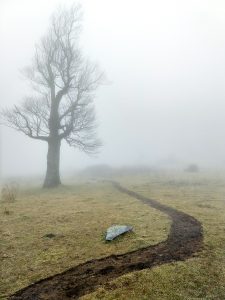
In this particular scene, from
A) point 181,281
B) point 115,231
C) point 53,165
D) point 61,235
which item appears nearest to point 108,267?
point 181,281

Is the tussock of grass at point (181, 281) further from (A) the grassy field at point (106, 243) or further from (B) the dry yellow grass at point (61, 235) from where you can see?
(B) the dry yellow grass at point (61, 235)

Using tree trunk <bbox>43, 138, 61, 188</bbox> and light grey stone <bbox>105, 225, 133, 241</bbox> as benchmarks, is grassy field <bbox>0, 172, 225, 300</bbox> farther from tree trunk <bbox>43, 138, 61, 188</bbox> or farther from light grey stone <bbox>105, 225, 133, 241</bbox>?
tree trunk <bbox>43, 138, 61, 188</bbox>

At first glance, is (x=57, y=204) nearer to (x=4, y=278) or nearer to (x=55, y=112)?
(x=4, y=278)

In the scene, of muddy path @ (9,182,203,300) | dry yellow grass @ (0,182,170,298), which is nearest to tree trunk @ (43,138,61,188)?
dry yellow grass @ (0,182,170,298)

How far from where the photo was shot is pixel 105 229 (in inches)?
666

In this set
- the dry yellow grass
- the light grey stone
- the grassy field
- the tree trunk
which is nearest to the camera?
the grassy field

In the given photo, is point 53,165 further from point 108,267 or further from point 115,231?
point 108,267

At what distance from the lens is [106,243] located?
15.0 m

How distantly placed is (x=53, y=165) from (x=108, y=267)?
91.2ft

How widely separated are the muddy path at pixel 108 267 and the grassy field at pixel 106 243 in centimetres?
40

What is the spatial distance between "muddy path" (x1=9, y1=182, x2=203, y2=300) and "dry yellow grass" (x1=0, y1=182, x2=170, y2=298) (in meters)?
0.42

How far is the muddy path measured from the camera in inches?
432

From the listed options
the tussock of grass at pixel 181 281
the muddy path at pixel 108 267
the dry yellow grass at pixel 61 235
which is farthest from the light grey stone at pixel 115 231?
the tussock of grass at pixel 181 281

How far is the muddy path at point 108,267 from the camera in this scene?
10984 mm
